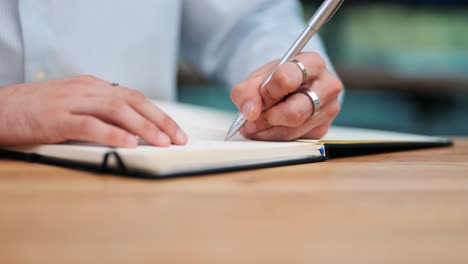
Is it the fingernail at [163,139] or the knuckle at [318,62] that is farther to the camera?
the knuckle at [318,62]

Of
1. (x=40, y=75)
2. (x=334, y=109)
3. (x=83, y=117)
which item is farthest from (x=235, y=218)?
(x=40, y=75)

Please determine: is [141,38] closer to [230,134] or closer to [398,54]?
[230,134]

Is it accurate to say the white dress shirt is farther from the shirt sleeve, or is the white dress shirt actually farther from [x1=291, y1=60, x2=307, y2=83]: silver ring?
[x1=291, y1=60, x2=307, y2=83]: silver ring

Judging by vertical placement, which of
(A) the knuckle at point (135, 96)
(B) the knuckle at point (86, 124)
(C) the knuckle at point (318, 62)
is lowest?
(B) the knuckle at point (86, 124)

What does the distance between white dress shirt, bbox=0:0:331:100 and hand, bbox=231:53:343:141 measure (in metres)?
0.25

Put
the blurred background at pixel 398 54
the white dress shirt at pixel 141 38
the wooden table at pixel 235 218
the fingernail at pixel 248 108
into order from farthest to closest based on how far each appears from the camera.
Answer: the blurred background at pixel 398 54
the white dress shirt at pixel 141 38
the fingernail at pixel 248 108
the wooden table at pixel 235 218

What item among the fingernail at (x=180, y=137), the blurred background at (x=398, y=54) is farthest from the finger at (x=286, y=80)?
the blurred background at (x=398, y=54)

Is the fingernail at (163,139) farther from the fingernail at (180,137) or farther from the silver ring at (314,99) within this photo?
the silver ring at (314,99)

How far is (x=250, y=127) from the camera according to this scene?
23.1 inches

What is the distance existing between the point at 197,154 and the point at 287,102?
18cm

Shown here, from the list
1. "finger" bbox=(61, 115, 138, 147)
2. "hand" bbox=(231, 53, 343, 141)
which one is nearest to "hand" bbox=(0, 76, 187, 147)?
"finger" bbox=(61, 115, 138, 147)

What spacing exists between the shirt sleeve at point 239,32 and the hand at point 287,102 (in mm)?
260

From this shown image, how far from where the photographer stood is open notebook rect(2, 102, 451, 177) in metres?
0.41

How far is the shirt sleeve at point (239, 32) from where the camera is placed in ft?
3.00
